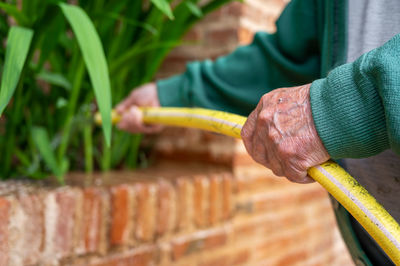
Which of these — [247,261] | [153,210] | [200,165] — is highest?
[153,210]

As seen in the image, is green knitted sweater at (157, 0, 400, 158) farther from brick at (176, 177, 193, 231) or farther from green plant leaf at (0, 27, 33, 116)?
green plant leaf at (0, 27, 33, 116)

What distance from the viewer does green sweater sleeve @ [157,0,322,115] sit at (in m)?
0.93

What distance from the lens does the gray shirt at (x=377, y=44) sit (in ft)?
Answer: 2.22

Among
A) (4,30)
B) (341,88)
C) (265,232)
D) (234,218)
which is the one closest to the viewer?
(341,88)

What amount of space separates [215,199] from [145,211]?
1.02 feet

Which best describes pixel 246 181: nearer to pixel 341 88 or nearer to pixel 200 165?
pixel 200 165

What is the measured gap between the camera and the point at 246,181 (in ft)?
4.96

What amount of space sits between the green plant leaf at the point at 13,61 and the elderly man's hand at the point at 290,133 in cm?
44

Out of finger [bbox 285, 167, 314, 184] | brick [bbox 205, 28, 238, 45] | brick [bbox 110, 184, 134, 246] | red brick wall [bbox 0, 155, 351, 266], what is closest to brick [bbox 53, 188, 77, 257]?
red brick wall [bbox 0, 155, 351, 266]

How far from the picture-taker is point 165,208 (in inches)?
46.7

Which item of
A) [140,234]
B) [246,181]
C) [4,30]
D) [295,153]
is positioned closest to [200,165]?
[246,181]

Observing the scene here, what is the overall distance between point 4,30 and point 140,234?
2.19 ft

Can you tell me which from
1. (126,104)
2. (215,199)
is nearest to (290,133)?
(126,104)

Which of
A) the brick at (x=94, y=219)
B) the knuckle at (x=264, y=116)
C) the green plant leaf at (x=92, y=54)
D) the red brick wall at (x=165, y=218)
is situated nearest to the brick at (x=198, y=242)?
the red brick wall at (x=165, y=218)
